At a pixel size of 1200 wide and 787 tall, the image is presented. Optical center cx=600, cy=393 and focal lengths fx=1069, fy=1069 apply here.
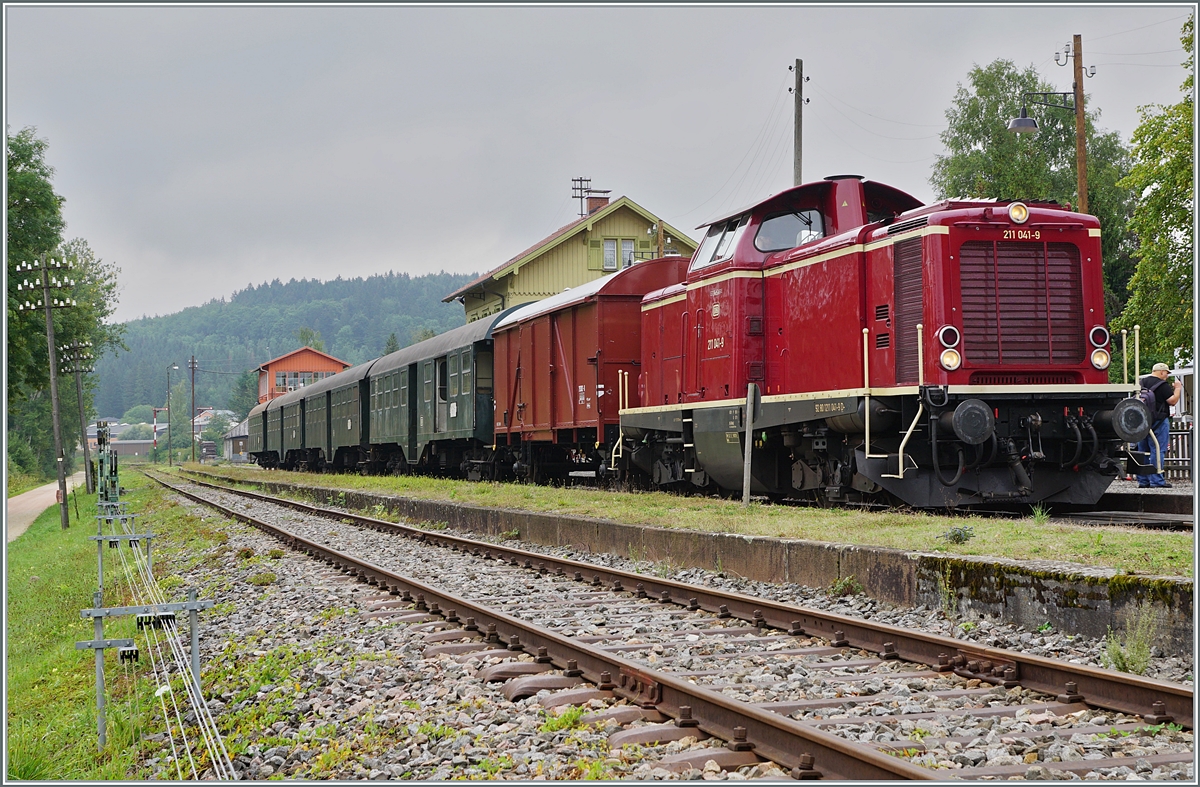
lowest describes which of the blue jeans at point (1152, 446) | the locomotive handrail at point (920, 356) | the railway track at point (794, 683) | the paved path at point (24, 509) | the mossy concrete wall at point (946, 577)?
the paved path at point (24, 509)

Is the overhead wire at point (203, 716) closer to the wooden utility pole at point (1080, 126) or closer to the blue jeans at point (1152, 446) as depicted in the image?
the blue jeans at point (1152, 446)

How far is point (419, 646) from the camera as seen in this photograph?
23.4 ft

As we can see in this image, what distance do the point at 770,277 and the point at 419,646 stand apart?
7.84m

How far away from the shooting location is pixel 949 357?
10.7 m

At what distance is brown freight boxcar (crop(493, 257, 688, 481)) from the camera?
17719mm

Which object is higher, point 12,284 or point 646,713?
point 12,284

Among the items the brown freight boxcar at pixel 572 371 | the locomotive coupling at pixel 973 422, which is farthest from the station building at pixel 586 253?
the locomotive coupling at pixel 973 422

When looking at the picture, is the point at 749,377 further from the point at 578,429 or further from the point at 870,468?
the point at 578,429

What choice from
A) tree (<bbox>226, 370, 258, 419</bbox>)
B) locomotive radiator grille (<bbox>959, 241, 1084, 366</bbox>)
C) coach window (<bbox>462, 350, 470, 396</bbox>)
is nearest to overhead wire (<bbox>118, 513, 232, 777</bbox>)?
locomotive radiator grille (<bbox>959, 241, 1084, 366</bbox>)

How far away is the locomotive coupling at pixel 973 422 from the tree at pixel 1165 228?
1598cm

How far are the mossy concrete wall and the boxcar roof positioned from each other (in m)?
12.2

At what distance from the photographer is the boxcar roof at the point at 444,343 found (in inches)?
956

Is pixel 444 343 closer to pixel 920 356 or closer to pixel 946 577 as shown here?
pixel 920 356

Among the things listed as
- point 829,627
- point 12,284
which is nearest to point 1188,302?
point 829,627
